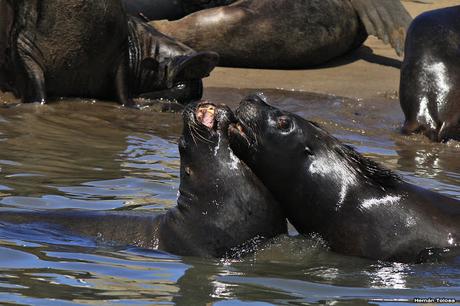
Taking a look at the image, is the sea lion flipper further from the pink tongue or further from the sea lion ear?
the pink tongue

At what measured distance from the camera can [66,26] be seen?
1145 cm

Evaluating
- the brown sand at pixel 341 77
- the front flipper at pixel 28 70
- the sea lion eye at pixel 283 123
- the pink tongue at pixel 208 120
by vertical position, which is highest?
the pink tongue at pixel 208 120

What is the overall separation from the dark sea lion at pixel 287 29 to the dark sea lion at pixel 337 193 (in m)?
7.75

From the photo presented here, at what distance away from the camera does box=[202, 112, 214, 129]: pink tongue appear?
6.34 meters

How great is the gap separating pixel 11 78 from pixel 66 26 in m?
0.75

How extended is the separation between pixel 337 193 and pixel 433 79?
521 cm

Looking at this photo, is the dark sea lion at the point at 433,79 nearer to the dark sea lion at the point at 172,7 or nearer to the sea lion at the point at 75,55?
the sea lion at the point at 75,55

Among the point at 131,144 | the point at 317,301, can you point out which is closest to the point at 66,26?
the point at 131,144

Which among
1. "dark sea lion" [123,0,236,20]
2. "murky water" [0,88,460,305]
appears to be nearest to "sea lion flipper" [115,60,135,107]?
"murky water" [0,88,460,305]

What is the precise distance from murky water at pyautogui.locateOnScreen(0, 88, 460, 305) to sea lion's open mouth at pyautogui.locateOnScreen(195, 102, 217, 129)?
76 centimetres

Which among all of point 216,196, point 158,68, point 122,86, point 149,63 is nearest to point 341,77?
point 158,68

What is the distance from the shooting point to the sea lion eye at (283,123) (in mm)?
6500

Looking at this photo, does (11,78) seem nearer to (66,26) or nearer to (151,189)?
(66,26)

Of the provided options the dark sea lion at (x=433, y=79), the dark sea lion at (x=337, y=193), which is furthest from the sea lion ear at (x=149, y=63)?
the dark sea lion at (x=337, y=193)
